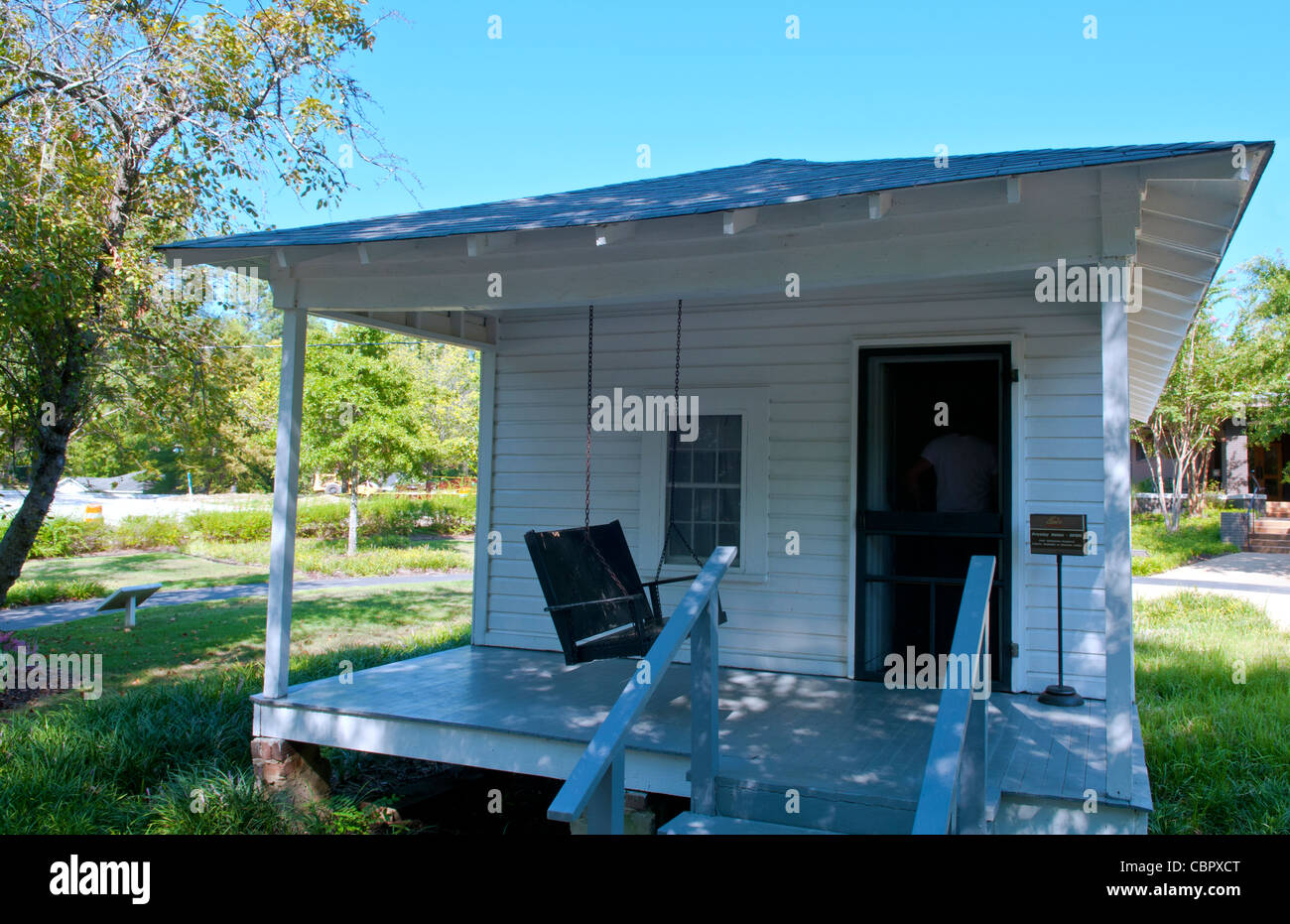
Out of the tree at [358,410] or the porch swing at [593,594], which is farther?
the tree at [358,410]

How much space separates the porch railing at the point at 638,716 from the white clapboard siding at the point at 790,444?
2.24 meters

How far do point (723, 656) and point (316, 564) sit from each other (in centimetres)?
1271

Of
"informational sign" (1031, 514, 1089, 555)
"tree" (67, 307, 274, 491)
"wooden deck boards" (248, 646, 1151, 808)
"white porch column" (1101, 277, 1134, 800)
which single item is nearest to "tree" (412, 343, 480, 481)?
"tree" (67, 307, 274, 491)

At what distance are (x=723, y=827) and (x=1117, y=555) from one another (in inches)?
71.2

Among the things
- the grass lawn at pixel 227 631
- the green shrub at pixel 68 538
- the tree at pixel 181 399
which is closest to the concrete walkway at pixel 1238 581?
the grass lawn at pixel 227 631

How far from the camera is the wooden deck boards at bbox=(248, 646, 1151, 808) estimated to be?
347cm

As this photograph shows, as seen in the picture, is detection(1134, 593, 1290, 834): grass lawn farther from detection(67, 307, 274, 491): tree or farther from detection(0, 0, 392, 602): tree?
detection(67, 307, 274, 491): tree

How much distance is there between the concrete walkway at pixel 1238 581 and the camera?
11.1 m

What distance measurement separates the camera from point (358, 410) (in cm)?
1716

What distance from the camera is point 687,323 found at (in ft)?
20.0

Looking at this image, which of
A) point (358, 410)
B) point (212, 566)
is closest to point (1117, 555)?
point (358, 410)

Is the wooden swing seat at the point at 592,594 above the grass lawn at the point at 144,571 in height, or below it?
above

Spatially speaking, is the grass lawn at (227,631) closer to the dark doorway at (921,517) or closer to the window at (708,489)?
the window at (708,489)

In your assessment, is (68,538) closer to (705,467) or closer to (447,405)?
(447,405)
